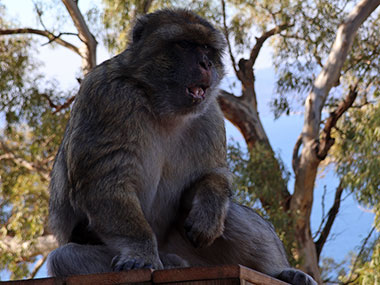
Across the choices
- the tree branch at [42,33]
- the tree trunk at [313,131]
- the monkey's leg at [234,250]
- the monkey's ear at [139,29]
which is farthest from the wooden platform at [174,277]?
the tree branch at [42,33]

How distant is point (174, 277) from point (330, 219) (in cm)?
1200

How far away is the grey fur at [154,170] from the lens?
3146 millimetres

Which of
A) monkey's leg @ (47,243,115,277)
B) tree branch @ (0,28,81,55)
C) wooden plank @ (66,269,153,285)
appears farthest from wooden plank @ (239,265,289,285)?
tree branch @ (0,28,81,55)

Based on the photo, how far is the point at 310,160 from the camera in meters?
12.6

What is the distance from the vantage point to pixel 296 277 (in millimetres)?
3336

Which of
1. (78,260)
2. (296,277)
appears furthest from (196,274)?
(296,277)

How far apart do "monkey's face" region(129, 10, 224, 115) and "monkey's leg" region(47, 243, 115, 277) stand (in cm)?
74

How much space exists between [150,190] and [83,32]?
9.26 metres

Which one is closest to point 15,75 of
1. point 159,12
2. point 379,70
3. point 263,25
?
point 263,25

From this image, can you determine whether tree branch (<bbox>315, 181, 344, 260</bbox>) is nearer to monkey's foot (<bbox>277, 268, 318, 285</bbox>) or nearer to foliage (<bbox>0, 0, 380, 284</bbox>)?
foliage (<bbox>0, 0, 380, 284</bbox>)

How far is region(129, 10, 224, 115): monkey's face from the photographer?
11.1ft

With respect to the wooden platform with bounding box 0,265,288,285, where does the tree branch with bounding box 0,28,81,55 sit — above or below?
above

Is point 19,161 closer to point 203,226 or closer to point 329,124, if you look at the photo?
point 329,124

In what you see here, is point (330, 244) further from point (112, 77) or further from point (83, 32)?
point (112, 77)
